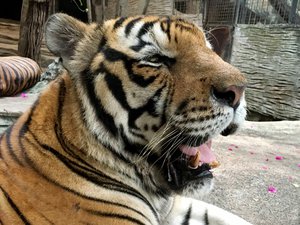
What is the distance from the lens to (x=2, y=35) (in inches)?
316

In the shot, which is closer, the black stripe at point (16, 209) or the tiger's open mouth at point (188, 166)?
the black stripe at point (16, 209)

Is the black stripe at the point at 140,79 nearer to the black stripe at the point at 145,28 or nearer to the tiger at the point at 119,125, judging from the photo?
the tiger at the point at 119,125

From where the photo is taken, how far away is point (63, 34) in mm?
1688

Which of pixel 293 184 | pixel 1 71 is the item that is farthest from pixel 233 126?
pixel 1 71

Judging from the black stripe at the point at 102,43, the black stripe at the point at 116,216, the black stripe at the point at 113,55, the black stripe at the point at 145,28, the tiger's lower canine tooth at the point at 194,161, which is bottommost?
the black stripe at the point at 116,216

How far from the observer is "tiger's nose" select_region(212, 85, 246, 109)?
1.50 m

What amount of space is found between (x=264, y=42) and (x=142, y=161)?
236 inches

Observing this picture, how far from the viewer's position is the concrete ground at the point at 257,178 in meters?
2.77

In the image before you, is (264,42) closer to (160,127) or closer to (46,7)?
(46,7)

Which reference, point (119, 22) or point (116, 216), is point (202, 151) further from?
point (119, 22)

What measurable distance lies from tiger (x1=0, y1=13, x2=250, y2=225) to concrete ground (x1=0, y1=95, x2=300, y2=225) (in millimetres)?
1134

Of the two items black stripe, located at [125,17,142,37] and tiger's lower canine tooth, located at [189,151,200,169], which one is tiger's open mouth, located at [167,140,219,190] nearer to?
tiger's lower canine tooth, located at [189,151,200,169]

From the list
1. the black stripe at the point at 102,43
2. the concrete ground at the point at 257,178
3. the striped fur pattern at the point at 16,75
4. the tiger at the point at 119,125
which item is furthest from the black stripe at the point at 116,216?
the striped fur pattern at the point at 16,75

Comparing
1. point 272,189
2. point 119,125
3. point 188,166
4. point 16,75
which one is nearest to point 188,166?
point 188,166
